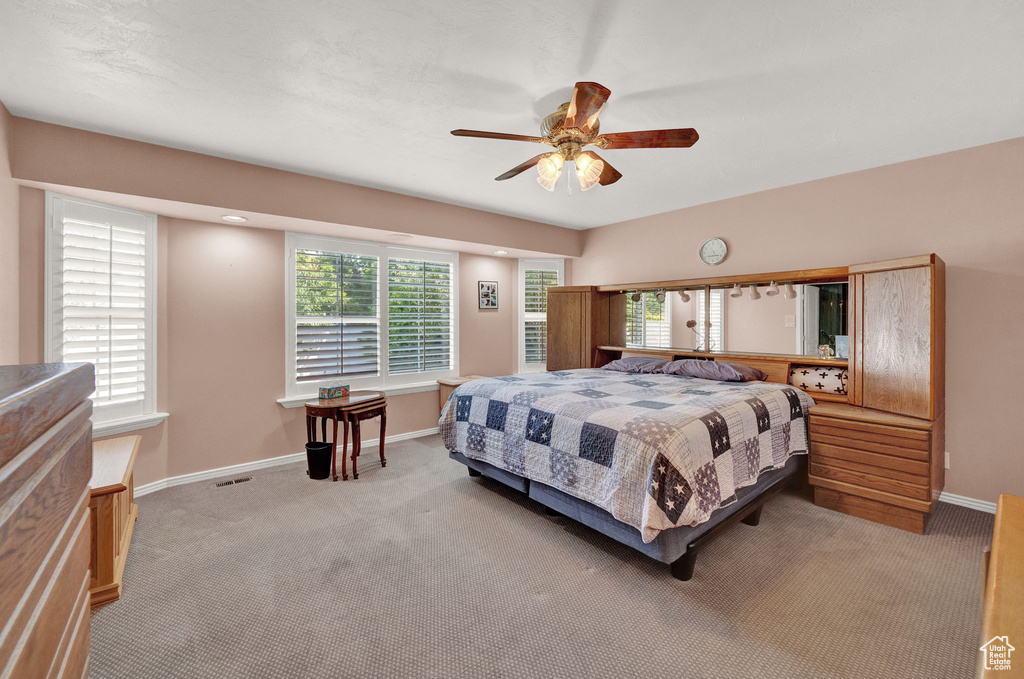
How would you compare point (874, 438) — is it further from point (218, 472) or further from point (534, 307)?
point (218, 472)

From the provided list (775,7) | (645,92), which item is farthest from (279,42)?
(775,7)

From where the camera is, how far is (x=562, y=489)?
2557 mm

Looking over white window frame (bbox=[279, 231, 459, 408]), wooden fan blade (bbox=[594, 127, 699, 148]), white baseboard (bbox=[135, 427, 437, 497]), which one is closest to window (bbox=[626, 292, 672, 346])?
white window frame (bbox=[279, 231, 459, 408])

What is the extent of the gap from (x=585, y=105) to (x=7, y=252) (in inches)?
132

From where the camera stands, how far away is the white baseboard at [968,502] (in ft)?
9.62

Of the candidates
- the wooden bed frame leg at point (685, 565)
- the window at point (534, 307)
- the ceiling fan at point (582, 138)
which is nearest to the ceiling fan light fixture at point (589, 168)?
the ceiling fan at point (582, 138)

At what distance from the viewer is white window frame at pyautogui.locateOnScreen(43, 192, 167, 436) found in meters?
2.78

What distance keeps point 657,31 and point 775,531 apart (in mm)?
2905

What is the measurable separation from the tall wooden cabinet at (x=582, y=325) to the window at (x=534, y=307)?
1.25 feet

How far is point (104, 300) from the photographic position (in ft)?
9.98

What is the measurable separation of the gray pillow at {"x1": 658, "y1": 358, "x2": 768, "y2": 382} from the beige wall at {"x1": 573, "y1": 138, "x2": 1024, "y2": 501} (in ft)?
3.59

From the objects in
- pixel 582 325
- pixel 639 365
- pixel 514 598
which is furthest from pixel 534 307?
pixel 514 598

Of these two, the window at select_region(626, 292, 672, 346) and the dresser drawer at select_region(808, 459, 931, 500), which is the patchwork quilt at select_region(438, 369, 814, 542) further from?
the window at select_region(626, 292, 672, 346)

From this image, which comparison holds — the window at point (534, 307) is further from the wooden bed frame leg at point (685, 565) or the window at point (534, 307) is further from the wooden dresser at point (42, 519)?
the wooden dresser at point (42, 519)
